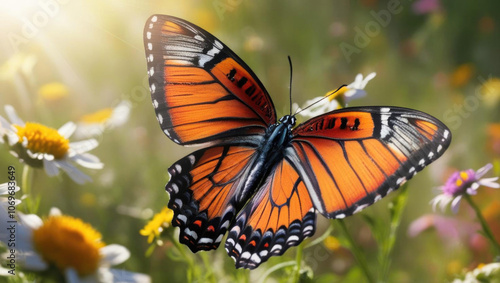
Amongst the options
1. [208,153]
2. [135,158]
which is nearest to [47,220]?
[208,153]

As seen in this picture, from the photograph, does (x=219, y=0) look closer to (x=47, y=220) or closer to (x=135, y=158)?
(x=135, y=158)

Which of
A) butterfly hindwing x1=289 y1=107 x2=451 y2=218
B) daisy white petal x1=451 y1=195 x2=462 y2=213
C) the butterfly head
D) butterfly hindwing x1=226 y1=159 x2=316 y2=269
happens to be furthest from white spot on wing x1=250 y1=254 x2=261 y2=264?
daisy white petal x1=451 y1=195 x2=462 y2=213

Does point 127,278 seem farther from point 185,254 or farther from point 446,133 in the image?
point 446,133

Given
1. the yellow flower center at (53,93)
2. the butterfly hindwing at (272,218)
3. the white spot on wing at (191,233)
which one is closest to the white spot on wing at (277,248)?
the butterfly hindwing at (272,218)

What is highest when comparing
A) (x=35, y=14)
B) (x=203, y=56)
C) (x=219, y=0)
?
(x=219, y=0)

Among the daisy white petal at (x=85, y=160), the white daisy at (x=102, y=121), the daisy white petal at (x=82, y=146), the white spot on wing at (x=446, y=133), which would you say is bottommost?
the white spot on wing at (x=446, y=133)

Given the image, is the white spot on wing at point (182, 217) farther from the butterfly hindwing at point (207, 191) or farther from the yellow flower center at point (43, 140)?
the yellow flower center at point (43, 140)
